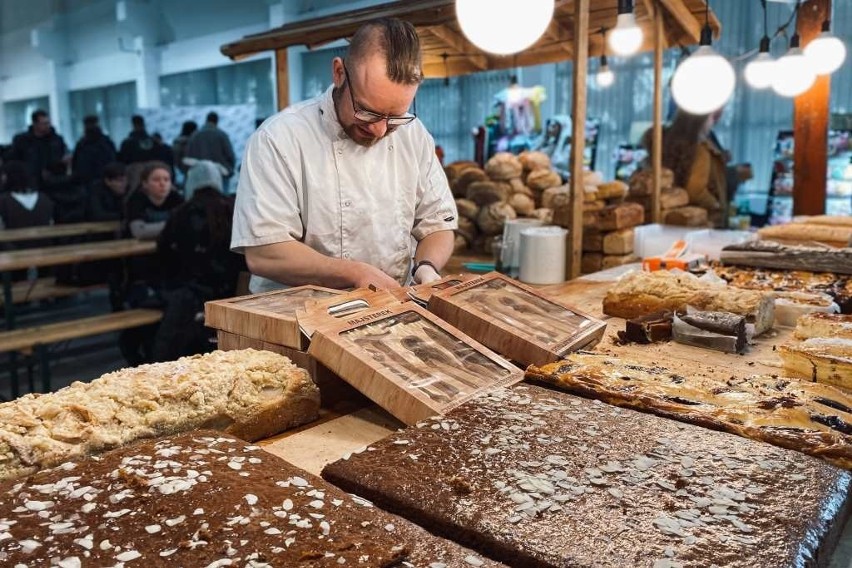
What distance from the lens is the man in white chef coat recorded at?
2.26 m

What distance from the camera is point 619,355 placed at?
2.01 m

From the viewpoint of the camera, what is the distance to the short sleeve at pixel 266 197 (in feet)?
8.03

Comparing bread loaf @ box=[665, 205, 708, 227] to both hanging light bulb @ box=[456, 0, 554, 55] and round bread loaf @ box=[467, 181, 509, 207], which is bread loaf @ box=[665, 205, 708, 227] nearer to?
round bread loaf @ box=[467, 181, 509, 207]

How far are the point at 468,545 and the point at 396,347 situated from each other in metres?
0.64

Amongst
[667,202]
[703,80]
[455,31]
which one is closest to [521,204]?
[667,202]

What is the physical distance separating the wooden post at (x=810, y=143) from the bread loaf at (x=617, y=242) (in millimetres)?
2101

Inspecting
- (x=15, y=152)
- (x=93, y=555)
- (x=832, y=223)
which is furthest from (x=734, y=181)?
(x=15, y=152)

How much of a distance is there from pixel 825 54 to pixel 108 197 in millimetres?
7423

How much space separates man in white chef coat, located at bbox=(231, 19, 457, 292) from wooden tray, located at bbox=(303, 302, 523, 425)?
47cm

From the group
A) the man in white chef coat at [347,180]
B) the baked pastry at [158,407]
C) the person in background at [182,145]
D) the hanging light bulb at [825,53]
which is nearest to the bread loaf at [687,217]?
the hanging light bulb at [825,53]

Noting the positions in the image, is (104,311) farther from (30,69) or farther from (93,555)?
(30,69)

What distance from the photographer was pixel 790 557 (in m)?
0.98

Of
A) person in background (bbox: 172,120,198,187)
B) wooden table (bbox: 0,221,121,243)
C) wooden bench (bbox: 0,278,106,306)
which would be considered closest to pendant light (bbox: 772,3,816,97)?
wooden bench (bbox: 0,278,106,306)

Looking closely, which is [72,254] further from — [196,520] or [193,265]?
[196,520]
